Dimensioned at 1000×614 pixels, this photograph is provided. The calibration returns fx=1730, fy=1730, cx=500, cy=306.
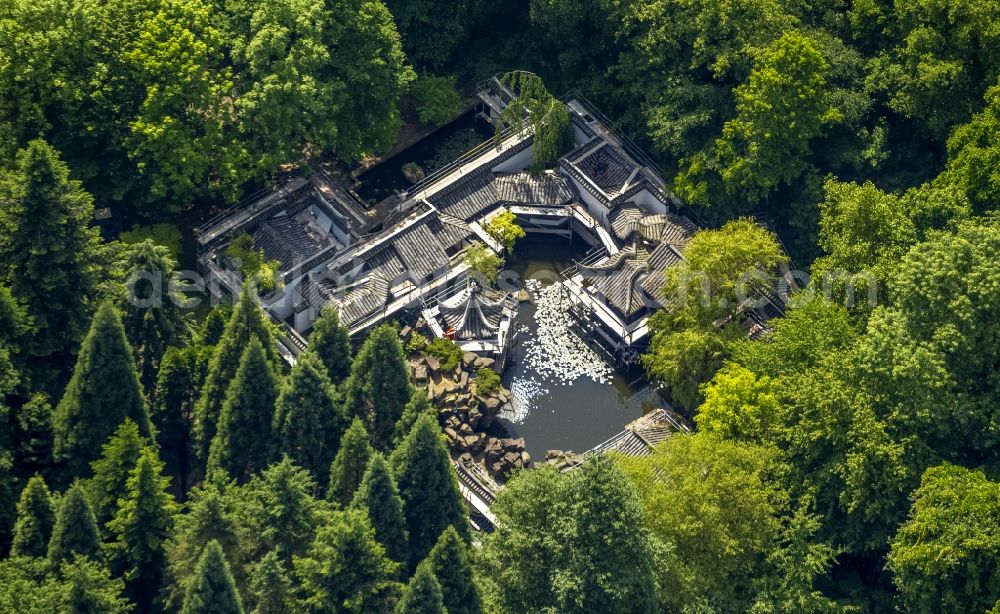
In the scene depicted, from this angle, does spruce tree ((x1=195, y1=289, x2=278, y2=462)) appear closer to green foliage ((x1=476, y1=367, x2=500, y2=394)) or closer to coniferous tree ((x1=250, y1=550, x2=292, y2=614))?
coniferous tree ((x1=250, y1=550, x2=292, y2=614))

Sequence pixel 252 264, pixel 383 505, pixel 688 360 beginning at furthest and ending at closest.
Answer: pixel 252 264 < pixel 688 360 < pixel 383 505

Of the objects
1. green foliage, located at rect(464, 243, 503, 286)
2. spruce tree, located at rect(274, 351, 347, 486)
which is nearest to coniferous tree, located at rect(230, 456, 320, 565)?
spruce tree, located at rect(274, 351, 347, 486)

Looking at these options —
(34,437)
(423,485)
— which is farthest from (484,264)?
(34,437)

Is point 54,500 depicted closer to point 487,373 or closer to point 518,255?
point 487,373

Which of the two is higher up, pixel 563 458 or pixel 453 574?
pixel 563 458

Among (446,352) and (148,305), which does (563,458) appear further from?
(148,305)

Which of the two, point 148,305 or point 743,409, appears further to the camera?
point 148,305

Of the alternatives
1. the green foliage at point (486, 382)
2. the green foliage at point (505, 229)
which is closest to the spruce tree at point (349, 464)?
the green foliage at point (486, 382)
